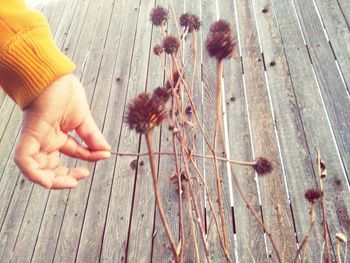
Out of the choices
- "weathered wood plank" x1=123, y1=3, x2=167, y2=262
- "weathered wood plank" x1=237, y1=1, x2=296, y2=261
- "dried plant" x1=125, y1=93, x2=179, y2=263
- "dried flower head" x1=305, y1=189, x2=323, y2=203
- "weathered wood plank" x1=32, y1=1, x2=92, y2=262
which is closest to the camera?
"dried plant" x1=125, y1=93, x2=179, y2=263

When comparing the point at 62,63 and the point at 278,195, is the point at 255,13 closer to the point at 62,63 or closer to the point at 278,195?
the point at 278,195

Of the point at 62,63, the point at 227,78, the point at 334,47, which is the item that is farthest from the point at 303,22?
the point at 62,63

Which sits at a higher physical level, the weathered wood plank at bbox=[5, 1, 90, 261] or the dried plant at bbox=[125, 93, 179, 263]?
the dried plant at bbox=[125, 93, 179, 263]

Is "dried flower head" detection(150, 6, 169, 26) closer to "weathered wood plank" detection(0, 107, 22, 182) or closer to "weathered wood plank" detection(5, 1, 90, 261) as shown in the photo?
"weathered wood plank" detection(5, 1, 90, 261)

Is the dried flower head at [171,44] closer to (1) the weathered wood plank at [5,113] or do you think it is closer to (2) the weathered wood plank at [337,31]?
(2) the weathered wood plank at [337,31]

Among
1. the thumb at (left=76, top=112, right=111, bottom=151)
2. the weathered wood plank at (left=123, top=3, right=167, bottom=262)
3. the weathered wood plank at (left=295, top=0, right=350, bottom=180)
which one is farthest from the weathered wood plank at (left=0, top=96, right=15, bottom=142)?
the weathered wood plank at (left=295, top=0, right=350, bottom=180)

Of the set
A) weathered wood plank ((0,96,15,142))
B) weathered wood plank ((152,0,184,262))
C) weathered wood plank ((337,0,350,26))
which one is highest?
weathered wood plank ((0,96,15,142))
